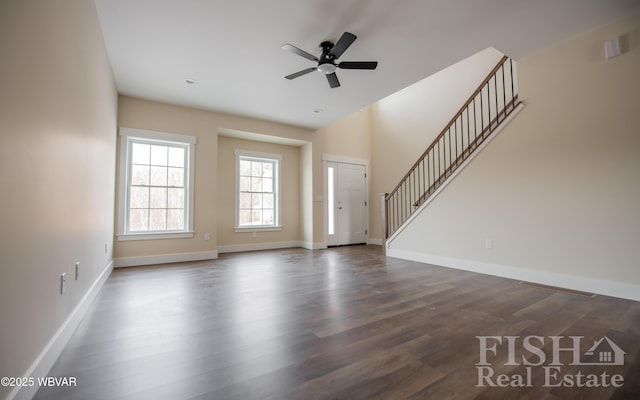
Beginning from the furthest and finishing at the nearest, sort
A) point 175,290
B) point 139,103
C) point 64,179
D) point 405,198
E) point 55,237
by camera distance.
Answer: point 405,198, point 139,103, point 175,290, point 64,179, point 55,237

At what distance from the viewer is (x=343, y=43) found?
285 cm

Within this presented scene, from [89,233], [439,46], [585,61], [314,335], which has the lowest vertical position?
[314,335]

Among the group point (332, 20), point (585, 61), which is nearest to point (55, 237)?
point (332, 20)

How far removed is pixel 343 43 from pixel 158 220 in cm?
432

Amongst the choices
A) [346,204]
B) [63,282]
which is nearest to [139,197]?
[63,282]

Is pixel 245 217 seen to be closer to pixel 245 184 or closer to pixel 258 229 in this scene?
pixel 258 229

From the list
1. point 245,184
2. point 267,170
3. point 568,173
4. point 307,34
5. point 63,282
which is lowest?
point 63,282

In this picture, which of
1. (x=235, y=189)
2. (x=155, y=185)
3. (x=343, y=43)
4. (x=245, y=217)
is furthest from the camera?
(x=245, y=217)

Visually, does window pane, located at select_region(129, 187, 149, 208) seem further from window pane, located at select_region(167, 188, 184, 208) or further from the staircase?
the staircase

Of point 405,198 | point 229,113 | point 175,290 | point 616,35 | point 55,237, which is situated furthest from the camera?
point 405,198

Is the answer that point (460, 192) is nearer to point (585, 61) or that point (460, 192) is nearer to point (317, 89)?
point (585, 61)

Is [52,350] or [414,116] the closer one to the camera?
[52,350]

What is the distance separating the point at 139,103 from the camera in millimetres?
4684

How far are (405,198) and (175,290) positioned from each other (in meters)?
5.01
